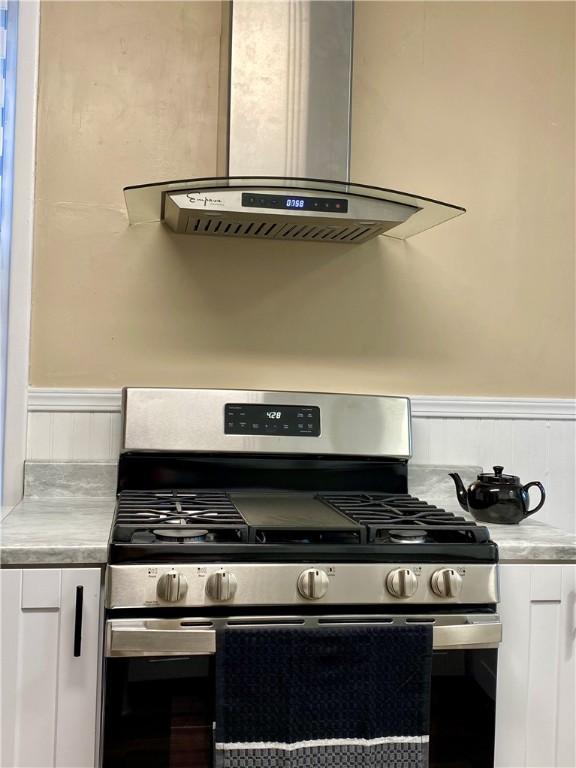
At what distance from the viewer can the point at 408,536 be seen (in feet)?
5.68

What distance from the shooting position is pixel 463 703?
5.47 feet

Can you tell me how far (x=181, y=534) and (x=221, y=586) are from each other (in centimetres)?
13

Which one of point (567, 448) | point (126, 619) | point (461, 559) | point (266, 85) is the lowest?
point (126, 619)

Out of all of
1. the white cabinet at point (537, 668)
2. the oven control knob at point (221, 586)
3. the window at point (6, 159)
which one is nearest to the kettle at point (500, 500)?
the white cabinet at point (537, 668)

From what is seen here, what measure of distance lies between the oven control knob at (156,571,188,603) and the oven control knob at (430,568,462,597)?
479mm

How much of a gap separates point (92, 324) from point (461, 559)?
113 cm

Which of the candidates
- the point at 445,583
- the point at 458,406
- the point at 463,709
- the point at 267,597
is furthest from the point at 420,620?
the point at 458,406

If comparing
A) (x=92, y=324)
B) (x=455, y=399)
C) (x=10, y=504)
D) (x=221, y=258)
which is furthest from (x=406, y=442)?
(x=10, y=504)

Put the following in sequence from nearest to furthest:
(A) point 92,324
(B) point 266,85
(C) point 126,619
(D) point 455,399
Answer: (C) point 126,619 < (B) point 266,85 < (A) point 92,324 < (D) point 455,399

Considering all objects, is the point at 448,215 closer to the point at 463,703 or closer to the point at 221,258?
the point at 221,258

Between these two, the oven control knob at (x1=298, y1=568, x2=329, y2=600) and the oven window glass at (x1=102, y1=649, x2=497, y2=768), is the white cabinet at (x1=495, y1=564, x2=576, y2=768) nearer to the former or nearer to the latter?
the oven control knob at (x1=298, y1=568, x2=329, y2=600)

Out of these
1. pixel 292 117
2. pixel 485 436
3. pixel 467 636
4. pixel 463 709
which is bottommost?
pixel 463 709

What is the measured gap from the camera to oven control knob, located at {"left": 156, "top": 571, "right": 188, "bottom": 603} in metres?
1.55

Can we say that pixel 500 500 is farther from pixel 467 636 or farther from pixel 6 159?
pixel 6 159
